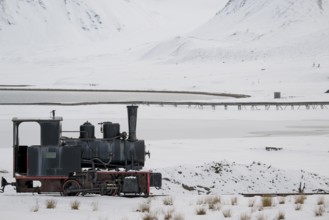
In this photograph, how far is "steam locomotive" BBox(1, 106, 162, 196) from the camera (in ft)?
46.9

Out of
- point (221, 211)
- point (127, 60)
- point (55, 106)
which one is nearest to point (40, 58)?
point (127, 60)

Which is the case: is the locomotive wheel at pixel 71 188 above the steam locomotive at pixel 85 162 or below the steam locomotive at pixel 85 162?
below

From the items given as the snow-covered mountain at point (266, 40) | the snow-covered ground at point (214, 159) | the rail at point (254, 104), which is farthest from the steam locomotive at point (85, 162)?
the snow-covered mountain at point (266, 40)

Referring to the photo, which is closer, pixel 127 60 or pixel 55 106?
pixel 55 106

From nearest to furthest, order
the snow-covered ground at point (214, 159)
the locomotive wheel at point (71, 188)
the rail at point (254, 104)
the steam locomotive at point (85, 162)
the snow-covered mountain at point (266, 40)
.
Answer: the snow-covered ground at point (214, 159)
the steam locomotive at point (85, 162)
the locomotive wheel at point (71, 188)
the rail at point (254, 104)
the snow-covered mountain at point (266, 40)

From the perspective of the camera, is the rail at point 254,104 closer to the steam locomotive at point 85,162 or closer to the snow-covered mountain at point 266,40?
the steam locomotive at point 85,162

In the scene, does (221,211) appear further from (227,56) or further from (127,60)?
(127,60)

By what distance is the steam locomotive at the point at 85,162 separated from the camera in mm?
14297

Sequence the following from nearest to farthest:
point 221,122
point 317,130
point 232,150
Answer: point 232,150 → point 317,130 → point 221,122

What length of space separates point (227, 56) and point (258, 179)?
396ft

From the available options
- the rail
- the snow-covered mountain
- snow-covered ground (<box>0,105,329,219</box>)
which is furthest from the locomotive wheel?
the snow-covered mountain

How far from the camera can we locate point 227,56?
13762 centimetres

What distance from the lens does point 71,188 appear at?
47.8ft

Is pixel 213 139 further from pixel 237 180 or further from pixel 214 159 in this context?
pixel 237 180
